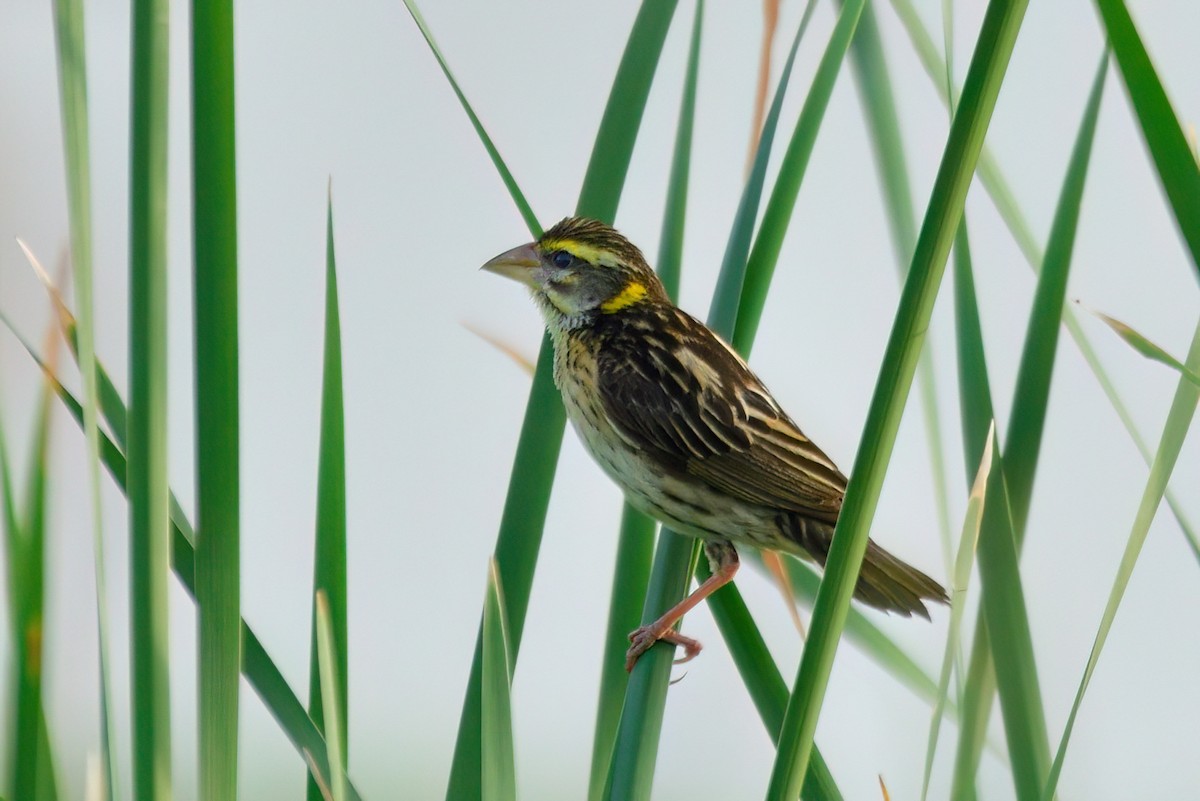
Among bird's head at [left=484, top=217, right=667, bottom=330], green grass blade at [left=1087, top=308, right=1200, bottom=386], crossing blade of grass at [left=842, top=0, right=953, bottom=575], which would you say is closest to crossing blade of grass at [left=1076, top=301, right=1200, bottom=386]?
green grass blade at [left=1087, top=308, right=1200, bottom=386]

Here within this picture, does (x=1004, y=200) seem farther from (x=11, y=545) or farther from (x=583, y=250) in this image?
(x=11, y=545)

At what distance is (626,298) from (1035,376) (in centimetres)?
116

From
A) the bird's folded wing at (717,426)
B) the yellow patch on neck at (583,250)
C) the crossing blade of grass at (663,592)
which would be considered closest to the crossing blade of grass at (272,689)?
the crossing blade of grass at (663,592)

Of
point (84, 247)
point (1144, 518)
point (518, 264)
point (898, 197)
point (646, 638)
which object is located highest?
point (518, 264)

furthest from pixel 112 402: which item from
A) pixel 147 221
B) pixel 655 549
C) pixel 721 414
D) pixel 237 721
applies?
pixel 721 414

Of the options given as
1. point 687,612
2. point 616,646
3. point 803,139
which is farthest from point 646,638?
point 803,139

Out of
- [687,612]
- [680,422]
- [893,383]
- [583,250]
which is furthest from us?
[583,250]

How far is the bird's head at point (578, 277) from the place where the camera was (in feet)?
8.09

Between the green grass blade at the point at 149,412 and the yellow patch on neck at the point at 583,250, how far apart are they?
1.29 metres

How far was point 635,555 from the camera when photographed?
1.72 metres

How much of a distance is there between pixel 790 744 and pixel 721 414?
1.22 m

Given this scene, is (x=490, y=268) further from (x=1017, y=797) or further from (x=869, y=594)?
(x=1017, y=797)

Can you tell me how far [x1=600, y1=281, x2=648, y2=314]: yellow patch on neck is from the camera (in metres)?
2.49

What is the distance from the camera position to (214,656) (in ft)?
3.83
